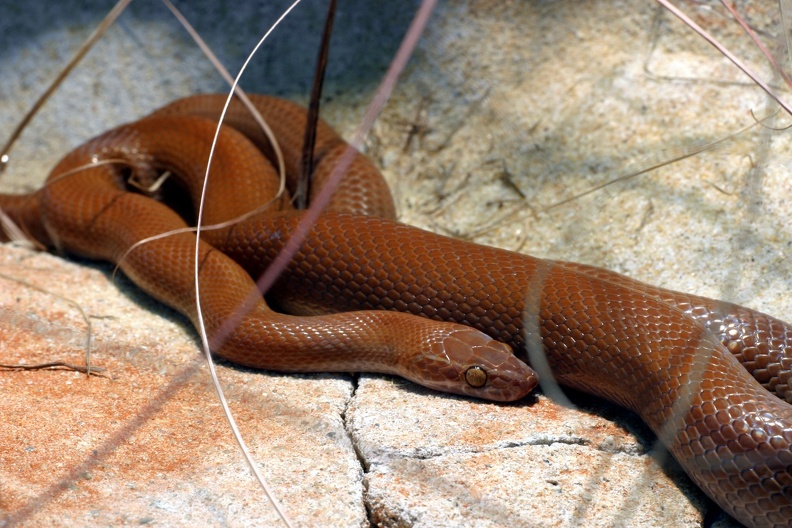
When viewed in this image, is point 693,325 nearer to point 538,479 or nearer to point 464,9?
point 538,479

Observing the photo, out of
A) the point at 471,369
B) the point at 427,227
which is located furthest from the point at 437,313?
the point at 427,227

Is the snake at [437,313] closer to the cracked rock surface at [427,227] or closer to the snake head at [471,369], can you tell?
the snake head at [471,369]

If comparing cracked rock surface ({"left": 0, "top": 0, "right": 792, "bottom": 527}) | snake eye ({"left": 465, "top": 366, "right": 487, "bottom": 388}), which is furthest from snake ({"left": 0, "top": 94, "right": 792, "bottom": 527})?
cracked rock surface ({"left": 0, "top": 0, "right": 792, "bottom": 527})

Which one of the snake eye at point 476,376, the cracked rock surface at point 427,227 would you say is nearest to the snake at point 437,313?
the snake eye at point 476,376

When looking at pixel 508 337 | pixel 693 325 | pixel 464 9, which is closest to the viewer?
pixel 693 325

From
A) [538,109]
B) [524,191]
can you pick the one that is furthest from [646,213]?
[538,109]

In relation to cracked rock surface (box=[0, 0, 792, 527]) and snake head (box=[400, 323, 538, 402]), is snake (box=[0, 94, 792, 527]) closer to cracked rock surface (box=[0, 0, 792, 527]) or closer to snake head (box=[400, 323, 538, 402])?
snake head (box=[400, 323, 538, 402])

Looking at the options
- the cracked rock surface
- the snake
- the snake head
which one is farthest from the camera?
the snake head
